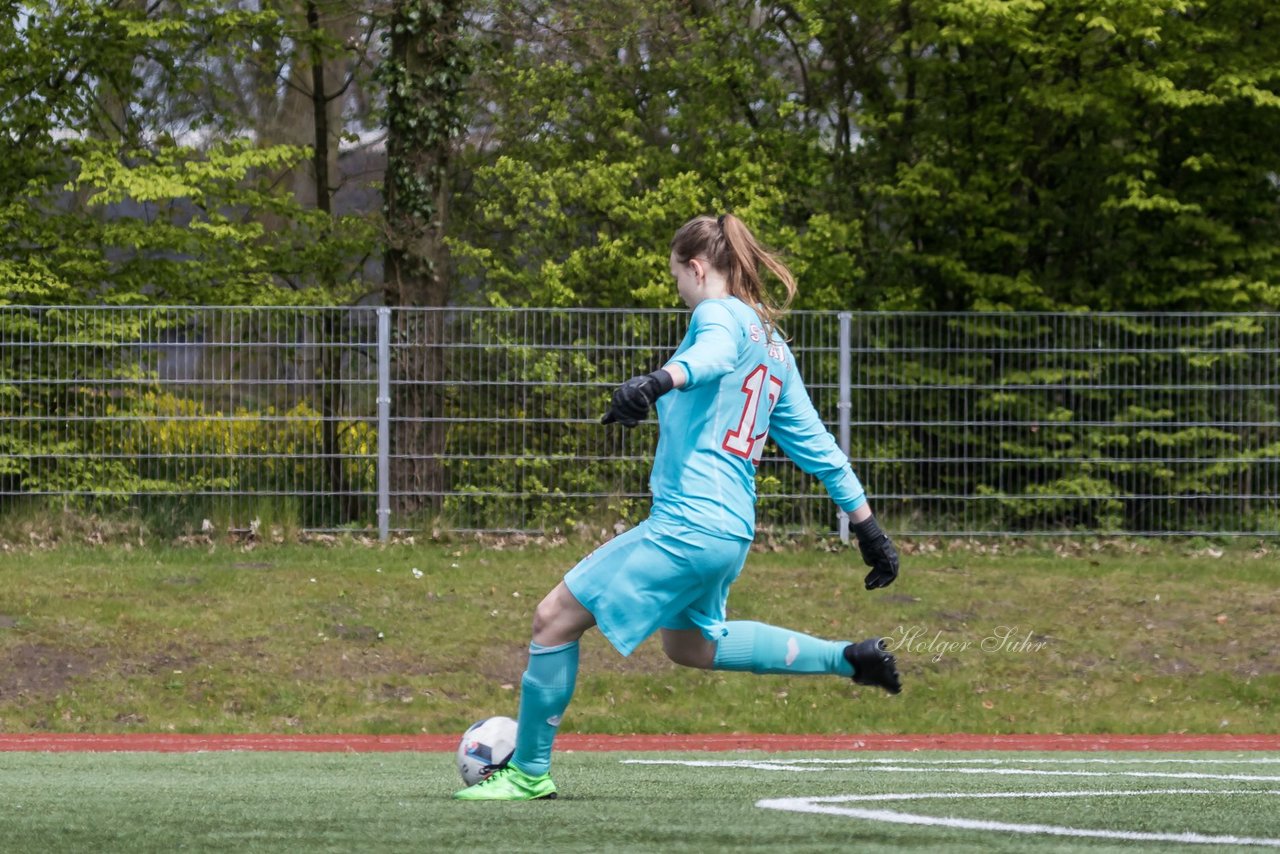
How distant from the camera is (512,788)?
5.67m

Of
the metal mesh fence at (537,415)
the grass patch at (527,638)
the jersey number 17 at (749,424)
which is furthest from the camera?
the metal mesh fence at (537,415)

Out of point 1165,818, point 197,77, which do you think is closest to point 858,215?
point 197,77

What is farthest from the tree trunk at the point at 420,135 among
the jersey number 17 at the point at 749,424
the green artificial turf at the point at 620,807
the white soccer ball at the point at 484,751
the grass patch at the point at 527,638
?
the jersey number 17 at the point at 749,424

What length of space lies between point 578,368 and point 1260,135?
8.25m

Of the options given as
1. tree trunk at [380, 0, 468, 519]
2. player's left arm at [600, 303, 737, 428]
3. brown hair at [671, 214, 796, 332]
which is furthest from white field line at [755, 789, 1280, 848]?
tree trunk at [380, 0, 468, 519]

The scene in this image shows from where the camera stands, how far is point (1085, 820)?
5117 mm

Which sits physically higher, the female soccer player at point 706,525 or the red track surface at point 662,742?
the female soccer player at point 706,525

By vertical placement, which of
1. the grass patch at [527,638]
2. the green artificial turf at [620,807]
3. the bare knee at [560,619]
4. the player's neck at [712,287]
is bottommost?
the grass patch at [527,638]

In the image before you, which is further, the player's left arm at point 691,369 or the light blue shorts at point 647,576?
the light blue shorts at point 647,576

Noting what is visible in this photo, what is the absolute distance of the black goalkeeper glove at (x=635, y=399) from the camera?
4.79 m

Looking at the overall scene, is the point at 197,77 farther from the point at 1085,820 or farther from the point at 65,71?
the point at 1085,820

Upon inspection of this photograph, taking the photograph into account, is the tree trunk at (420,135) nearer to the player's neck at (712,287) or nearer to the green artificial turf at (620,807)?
the green artificial turf at (620,807)

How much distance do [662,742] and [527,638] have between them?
2318 millimetres

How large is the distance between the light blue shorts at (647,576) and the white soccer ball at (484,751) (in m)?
0.90
